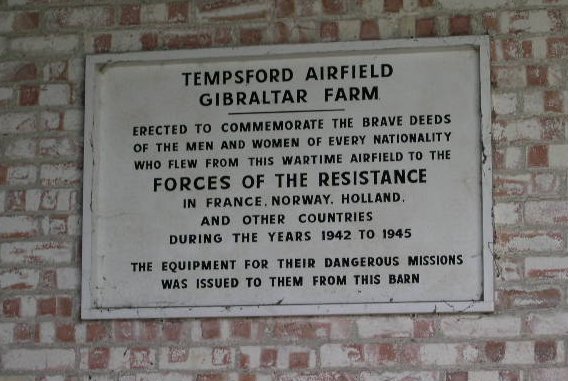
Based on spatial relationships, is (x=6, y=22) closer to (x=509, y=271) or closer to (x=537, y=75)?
(x=537, y=75)

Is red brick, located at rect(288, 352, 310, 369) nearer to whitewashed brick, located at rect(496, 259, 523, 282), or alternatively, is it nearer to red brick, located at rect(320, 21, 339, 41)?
whitewashed brick, located at rect(496, 259, 523, 282)

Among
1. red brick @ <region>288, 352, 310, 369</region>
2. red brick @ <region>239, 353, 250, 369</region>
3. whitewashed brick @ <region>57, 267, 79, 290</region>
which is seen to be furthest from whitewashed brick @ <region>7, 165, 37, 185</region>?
red brick @ <region>288, 352, 310, 369</region>

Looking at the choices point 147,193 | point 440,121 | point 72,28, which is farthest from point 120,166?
point 440,121

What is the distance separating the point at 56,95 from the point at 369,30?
118cm

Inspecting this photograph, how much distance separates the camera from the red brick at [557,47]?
4117 millimetres

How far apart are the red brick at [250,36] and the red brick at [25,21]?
80 centimetres

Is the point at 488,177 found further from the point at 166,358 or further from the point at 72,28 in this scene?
the point at 72,28

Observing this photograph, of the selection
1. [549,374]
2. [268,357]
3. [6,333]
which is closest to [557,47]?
[549,374]

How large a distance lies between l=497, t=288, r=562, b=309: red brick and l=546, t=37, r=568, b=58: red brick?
0.84m

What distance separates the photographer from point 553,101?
4.10 meters

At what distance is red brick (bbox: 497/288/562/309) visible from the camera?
3.97 m

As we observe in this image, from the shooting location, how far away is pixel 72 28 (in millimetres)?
4375

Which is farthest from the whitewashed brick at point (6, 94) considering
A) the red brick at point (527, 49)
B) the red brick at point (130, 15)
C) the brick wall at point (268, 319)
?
A: the red brick at point (527, 49)

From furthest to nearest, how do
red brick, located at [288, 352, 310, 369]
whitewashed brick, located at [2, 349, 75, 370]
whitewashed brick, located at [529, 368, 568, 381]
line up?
whitewashed brick, located at [2, 349, 75, 370] → red brick, located at [288, 352, 310, 369] → whitewashed brick, located at [529, 368, 568, 381]
